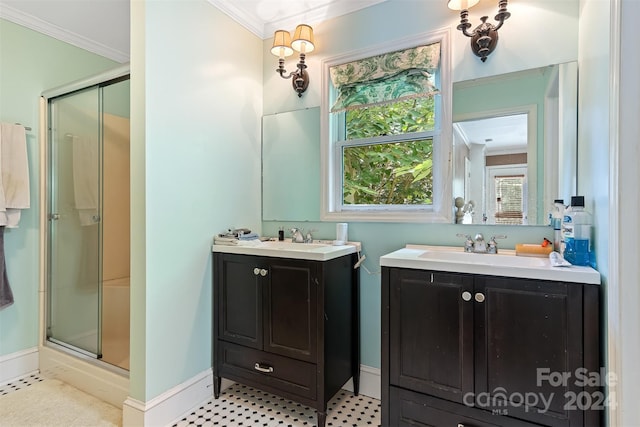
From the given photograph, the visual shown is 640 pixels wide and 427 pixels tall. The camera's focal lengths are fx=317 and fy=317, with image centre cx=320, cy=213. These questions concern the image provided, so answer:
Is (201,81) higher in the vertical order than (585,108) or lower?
higher

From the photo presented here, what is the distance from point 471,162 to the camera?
177cm

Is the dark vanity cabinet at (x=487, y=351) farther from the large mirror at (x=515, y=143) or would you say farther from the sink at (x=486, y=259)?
the large mirror at (x=515, y=143)

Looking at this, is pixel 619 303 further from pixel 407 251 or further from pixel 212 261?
pixel 212 261

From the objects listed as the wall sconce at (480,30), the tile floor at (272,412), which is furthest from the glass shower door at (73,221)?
the wall sconce at (480,30)

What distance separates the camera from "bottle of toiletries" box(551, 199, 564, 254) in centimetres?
145

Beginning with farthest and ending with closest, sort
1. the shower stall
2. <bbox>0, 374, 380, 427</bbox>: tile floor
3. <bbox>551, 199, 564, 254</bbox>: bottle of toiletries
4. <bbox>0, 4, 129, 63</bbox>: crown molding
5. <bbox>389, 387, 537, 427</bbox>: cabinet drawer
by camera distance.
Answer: the shower stall
<bbox>0, 4, 129, 63</bbox>: crown molding
<bbox>0, 374, 380, 427</bbox>: tile floor
<bbox>551, 199, 564, 254</bbox>: bottle of toiletries
<bbox>389, 387, 537, 427</bbox>: cabinet drawer

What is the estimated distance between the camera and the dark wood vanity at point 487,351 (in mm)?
1135

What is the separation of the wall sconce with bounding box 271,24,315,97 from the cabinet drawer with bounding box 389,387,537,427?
192cm

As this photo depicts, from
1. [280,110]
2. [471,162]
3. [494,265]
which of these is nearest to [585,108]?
[471,162]

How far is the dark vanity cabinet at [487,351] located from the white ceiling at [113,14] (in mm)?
1775

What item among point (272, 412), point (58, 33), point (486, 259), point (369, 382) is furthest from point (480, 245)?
point (58, 33)

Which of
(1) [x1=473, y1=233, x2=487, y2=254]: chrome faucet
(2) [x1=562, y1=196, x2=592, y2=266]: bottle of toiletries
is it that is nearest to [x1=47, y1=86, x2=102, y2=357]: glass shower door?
(1) [x1=473, y1=233, x2=487, y2=254]: chrome faucet

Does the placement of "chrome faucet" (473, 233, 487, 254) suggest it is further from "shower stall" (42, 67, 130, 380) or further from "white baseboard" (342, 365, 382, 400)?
"shower stall" (42, 67, 130, 380)

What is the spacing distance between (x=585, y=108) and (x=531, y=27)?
531mm
